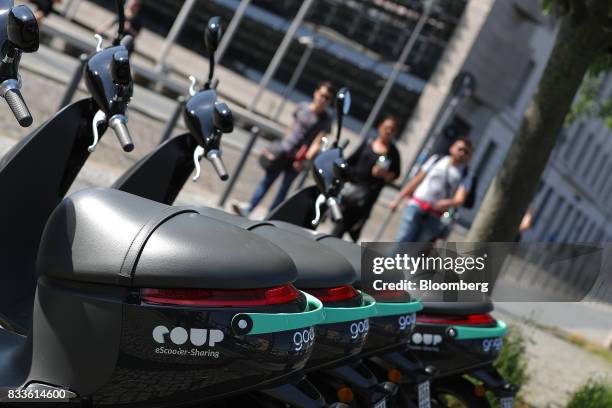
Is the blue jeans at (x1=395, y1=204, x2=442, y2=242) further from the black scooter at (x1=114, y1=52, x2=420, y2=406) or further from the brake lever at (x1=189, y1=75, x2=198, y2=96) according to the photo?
the black scooter at (x1=114, y1=52, x2=420, y2=406)

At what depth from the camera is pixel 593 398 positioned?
683cm

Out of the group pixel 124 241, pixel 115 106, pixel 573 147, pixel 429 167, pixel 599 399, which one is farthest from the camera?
pixel 573 147

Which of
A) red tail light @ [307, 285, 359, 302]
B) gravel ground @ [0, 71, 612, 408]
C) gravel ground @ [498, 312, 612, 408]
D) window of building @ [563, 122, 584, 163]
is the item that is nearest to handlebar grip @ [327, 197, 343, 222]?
red tail light @ [307, 285, 359, 302]

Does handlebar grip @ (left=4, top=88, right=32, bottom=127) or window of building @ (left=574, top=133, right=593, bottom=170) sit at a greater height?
handlebar grip @ (left=4, top=88, right=32, bottom=127)

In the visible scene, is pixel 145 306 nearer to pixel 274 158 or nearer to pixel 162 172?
pixel 162 172

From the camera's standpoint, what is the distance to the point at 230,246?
8.50ft

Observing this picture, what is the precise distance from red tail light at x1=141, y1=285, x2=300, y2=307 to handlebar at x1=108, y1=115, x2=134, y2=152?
80cm

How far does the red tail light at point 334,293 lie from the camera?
3203 mm

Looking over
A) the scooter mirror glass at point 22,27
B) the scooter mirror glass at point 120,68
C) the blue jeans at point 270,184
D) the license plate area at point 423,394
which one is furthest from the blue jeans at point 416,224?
the scooter mirror glass at point 22,27

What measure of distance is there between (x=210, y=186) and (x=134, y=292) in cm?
1036

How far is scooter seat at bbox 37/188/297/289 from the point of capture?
8.11ft

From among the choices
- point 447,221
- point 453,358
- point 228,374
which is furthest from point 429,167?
point 228,374

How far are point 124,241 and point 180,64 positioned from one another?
30798 mm

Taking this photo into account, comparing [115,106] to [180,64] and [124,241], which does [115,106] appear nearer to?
[124,241]
